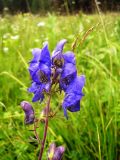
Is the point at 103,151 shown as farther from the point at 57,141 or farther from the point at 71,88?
the point at 71,88

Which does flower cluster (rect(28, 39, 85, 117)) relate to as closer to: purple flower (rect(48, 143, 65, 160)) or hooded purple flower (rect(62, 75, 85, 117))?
hooded purple flower (rect(62, 75, 85, 117))

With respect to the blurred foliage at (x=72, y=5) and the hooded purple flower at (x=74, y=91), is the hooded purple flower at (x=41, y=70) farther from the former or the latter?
the blurred foliage at (x=72, y=5)

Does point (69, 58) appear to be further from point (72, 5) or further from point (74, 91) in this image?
point (72, 5)

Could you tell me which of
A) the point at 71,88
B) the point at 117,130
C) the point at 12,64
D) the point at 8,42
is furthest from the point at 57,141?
the point at 8,42

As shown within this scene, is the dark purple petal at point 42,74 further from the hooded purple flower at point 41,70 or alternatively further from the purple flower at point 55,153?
the purple flower at point 55,153

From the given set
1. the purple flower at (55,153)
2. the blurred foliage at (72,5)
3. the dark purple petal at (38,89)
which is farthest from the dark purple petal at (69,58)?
the blurred foliage at (72,5)

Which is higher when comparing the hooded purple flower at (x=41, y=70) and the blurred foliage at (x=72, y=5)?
the hooded purple flower at (x=41, y=70)

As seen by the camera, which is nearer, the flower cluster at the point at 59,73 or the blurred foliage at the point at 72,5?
the flower cluster at the point at 59,73

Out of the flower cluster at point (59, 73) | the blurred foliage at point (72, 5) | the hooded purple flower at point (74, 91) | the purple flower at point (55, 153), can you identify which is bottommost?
the blurred foliage at point (72, 5)
